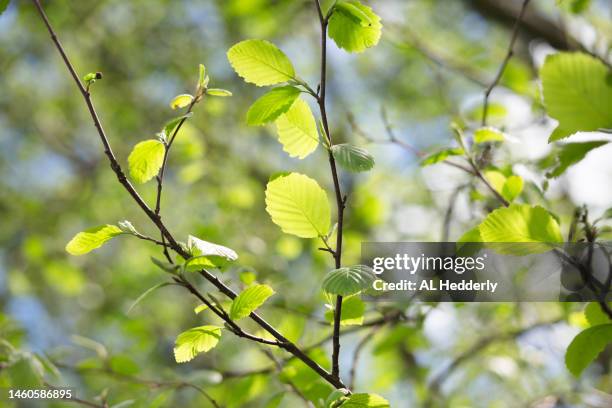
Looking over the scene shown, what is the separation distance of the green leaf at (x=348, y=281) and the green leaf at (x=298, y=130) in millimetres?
170

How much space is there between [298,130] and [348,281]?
0.23 meters

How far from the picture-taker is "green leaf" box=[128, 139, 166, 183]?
0.75 meters

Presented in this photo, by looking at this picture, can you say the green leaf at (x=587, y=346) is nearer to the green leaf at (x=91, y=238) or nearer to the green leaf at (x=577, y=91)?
the green leaf at (x=577, y=91)

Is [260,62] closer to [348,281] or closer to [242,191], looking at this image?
[348,281]

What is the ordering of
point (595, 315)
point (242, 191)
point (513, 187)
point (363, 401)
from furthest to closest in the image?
point (242, 191), point (513, 187), point (595, 315), point (363, 401)

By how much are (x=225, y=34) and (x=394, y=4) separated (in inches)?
51.0

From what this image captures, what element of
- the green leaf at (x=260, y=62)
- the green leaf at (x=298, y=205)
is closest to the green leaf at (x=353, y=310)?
the green leaf at (x=298, y=205)

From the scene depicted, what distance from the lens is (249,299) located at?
2.31 ft

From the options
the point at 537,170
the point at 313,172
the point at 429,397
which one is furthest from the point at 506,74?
the point at 313,172

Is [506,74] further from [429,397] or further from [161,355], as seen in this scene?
[161,355]

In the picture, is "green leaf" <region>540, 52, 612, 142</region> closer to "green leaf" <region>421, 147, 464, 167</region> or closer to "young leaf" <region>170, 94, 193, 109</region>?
"green leaf" <region>421, 147, 464, 167</region>

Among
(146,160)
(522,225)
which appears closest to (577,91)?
(522,225)

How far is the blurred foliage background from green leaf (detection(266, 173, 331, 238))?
307 millimetres

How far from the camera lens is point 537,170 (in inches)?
45.7
